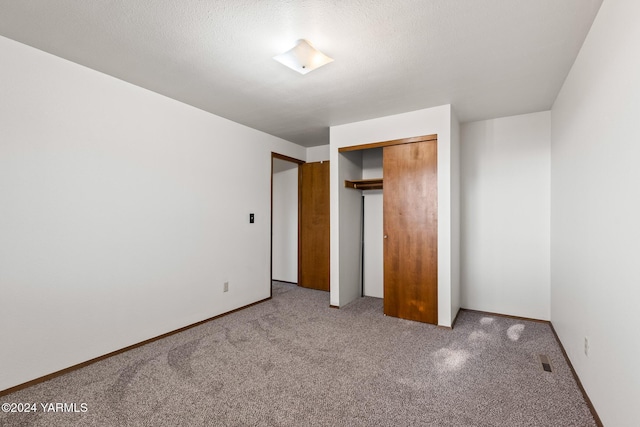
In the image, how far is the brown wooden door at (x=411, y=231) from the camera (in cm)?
337

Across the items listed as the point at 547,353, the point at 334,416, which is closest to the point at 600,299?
the point at 547,353

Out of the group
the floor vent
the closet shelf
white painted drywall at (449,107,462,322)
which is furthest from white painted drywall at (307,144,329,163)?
Result: the floor vent

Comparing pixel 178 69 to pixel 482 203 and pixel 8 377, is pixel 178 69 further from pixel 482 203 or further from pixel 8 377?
pixel 482 203

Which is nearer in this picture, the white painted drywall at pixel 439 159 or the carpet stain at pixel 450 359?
the carpet stain at pixel 450 359

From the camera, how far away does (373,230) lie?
4.57 meters

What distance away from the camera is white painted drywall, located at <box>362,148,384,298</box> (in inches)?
177

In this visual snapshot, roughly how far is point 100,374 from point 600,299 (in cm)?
351

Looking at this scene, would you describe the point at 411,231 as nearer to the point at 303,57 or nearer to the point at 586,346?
the point at 586,346

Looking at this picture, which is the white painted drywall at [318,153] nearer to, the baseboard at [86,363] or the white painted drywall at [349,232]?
the white painted drywall at [349,232]

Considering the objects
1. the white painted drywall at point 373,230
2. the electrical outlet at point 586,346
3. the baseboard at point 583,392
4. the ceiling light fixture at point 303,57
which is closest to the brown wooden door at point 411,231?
the white painted drywall at point 373,230

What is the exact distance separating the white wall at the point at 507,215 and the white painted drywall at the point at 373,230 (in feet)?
3.74

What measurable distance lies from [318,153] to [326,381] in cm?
384

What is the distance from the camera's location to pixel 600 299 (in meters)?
1.75

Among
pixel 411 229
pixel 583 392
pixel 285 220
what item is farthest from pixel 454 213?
pixel 285 220
